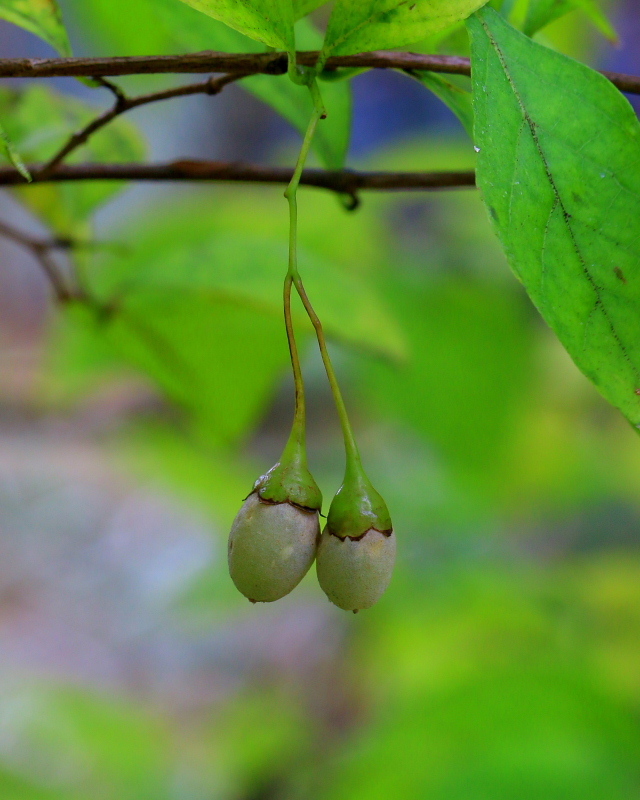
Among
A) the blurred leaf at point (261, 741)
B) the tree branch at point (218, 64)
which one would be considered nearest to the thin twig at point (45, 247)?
A: the tree branch at point (218, 64)

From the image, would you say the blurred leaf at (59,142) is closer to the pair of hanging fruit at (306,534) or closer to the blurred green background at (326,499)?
the blurred green background at (326,499)

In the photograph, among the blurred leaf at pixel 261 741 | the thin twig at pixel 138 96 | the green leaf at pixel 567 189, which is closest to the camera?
the green leaf at pixel 567 189

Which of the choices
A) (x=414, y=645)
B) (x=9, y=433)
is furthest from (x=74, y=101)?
(x=9, y=433)

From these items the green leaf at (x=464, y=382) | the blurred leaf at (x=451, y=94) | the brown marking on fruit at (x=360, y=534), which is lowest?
the green leaf at (x=464, y=382)

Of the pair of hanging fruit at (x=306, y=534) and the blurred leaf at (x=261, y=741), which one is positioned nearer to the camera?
the pair of hanging fruit at (x=306, y=534)

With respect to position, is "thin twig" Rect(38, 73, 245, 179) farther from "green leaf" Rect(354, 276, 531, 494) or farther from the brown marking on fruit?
"green leaf" Rect(354, 276, 531, 494)

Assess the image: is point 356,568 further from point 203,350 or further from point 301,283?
point 203,350

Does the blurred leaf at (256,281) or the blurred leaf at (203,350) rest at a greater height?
the blurred leaf at (256,281)
